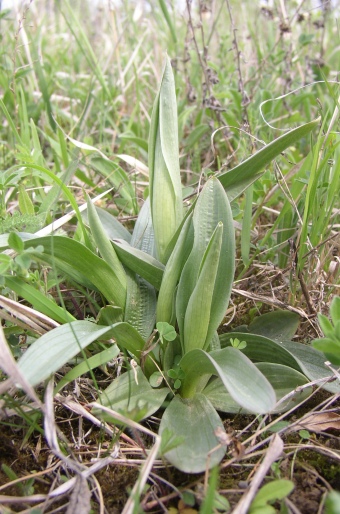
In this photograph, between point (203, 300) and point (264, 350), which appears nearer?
point (203, 300)

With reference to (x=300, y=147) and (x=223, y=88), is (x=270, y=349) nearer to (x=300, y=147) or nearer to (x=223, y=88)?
(x=300, y=147)

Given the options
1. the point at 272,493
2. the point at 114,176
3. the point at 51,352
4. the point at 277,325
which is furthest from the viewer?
the point at 114,176

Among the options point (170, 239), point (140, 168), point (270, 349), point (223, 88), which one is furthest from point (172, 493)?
point (223, 88)

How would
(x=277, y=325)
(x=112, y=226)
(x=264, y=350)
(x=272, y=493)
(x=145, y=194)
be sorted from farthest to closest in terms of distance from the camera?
(x=145, y=194), (x=112, y=226), (x=277, y=325), (x=264, y=350), (x=272, y=493)

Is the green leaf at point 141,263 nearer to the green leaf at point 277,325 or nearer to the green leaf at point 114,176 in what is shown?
the green leaf at point 277,325

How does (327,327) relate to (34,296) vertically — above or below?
below

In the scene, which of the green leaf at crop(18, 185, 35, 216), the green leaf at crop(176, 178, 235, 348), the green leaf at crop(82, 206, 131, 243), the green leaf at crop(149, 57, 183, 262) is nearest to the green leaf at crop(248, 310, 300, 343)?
the green leaf at crop(176, 178, 235, 348)

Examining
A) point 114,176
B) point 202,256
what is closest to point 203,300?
point 202,256

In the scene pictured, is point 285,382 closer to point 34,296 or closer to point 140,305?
point 140,305

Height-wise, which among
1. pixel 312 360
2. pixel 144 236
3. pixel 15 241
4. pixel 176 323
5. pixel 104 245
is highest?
pixel 15 241
